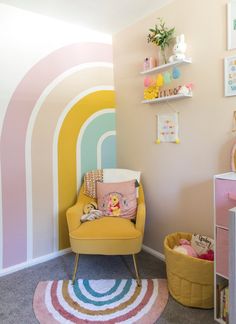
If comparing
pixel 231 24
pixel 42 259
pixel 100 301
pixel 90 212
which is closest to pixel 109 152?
pixel 90 212

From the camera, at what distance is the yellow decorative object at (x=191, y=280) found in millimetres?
1700

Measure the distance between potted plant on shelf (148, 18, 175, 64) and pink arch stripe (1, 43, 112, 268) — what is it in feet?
3.01

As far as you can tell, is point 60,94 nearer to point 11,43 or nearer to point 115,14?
point 11,43

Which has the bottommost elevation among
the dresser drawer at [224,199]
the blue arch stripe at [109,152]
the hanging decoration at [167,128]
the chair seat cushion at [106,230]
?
the chair seat cushion at [106,230]

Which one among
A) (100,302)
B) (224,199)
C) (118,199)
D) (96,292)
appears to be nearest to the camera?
(224,199)

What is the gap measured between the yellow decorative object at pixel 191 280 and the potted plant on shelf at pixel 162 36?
1.61 meters

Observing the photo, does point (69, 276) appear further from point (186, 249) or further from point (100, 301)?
point (186, 249)

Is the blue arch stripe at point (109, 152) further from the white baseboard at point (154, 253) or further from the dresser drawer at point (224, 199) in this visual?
the dresser drawer at point (224, 199)

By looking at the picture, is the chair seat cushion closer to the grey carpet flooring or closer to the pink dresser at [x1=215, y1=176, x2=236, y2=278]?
the grey carpet flooring

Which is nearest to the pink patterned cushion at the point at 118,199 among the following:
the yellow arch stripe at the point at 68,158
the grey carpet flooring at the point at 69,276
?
the yellow arch stripe at the point at 68,158

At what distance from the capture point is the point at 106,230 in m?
2.09

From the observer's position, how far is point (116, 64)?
2.83 metres

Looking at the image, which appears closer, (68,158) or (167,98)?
(167,98)

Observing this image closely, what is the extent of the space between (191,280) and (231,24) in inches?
69.4
